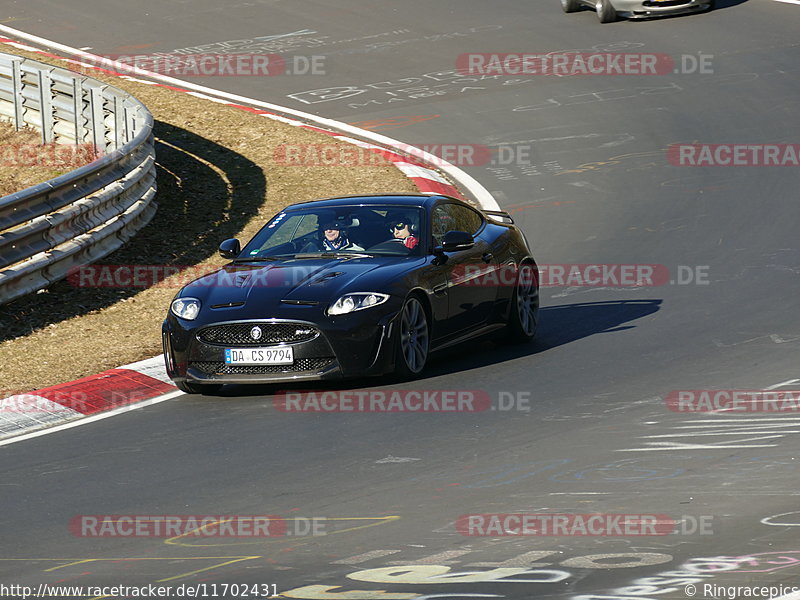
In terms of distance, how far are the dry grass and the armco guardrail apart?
0.28 metres

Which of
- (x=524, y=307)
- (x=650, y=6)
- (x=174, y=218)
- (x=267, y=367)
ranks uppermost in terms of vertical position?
(x=650, y=6)

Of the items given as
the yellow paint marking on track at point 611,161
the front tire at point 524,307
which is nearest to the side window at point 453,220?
the front tire at point 524,307

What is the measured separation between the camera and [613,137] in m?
21.3

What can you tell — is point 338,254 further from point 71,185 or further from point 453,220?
point 71,185

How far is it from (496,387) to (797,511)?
3.80m

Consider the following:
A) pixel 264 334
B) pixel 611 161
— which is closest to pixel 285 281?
pixel 264 334

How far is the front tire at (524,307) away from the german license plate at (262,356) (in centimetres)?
253

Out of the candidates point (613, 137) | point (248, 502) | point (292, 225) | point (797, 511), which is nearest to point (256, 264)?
point (292, 225)

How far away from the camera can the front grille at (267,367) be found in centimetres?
1047

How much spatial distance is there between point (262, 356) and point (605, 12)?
19.5 meters

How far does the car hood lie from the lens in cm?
1068

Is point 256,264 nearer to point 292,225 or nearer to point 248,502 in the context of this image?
point 292,225

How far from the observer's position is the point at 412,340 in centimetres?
1097

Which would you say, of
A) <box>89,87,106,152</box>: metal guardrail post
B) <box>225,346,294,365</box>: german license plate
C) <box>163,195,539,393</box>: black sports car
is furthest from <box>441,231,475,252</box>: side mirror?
<box>89,87,106,152</box>: metal guardrail post
